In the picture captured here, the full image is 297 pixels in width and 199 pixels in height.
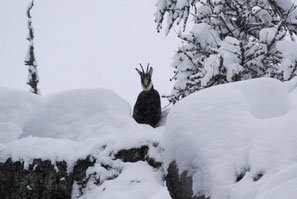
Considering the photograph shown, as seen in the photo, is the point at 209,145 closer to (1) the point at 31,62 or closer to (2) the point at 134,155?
(2) the point at 134,155

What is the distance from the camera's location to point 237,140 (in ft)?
9.13

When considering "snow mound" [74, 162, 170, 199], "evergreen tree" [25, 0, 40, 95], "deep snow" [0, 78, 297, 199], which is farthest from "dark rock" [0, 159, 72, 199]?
"evergreen tree" [25, 0, 40, 95]

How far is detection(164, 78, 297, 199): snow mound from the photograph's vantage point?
2.40 metres

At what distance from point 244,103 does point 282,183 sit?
1082mm

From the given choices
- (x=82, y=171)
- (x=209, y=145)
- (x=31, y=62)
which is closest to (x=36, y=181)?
(x=82, y=171)

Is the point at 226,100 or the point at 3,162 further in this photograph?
the point at 3,162

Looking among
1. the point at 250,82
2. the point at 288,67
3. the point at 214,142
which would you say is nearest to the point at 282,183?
the point at 214,142

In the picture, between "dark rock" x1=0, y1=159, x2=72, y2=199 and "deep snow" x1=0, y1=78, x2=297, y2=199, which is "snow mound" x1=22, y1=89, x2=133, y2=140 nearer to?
"deep snow" x1=0, y1=78, x2=297, y2=199

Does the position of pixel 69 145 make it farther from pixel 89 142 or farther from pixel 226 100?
pixel 226 100

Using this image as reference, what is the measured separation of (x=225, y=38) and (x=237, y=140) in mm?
4342

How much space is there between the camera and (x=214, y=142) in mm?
2859

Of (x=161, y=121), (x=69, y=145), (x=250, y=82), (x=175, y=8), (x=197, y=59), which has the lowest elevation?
(x=161, y=121)

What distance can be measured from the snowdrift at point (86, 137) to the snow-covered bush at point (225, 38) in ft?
6.21

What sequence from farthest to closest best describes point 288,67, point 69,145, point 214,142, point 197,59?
point 197,59
point 288,67
point 69,145
point 214,142
